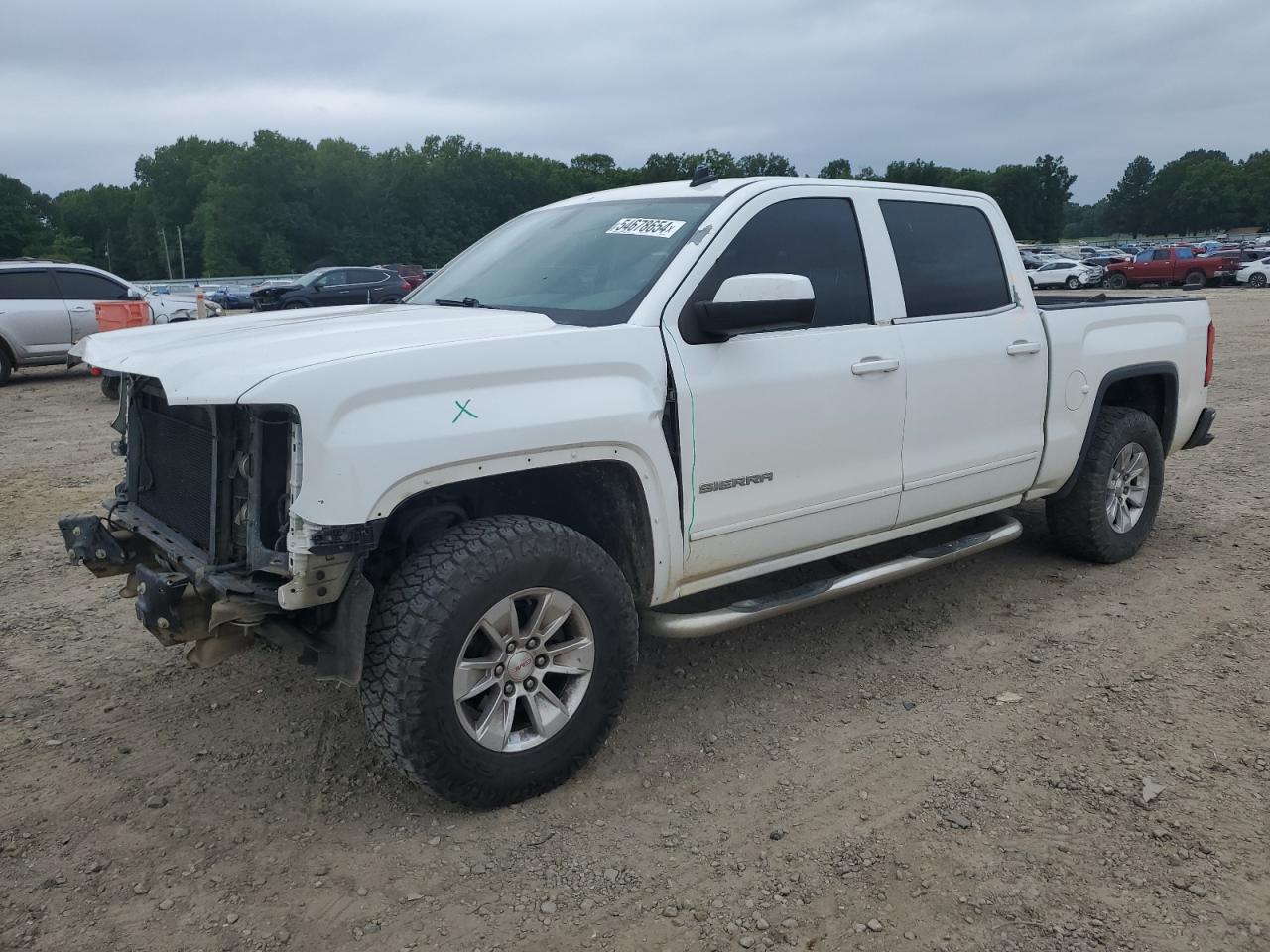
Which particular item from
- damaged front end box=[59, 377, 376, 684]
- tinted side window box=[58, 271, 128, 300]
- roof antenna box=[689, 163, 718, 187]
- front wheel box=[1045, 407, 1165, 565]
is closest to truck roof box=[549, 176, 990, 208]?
roof antenna box=[689, 163, 718, 187]

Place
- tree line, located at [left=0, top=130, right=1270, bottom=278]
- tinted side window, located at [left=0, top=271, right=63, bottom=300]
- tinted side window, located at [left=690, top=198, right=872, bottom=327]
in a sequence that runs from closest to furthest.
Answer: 1. tinted side window, located at [left=690, top=198, right=872, bottom=327]
2. tinted side window, located at [left=0, top=271, right=63, bottom=300]
3. tree line, located at [left=0, top=130, right=1270, bottom=278]

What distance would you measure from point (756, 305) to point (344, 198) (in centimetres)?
8525

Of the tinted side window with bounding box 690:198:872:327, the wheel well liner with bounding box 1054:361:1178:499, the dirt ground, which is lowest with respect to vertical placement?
the dirt ground

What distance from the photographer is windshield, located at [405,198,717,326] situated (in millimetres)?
3615

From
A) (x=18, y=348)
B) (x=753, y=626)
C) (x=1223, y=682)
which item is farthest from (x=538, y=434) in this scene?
(x=18, y=348)

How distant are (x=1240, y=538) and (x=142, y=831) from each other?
590cm

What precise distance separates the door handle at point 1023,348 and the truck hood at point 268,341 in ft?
7.61

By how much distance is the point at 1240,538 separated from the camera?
5.92 metres

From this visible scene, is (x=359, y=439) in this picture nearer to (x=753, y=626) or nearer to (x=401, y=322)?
(x=401, y=322)

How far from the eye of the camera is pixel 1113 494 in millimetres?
5465

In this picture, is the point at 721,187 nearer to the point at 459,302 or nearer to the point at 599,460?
the point at 459,302

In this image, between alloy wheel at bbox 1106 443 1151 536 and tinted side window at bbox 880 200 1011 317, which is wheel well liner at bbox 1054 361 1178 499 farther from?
tinted side window at bbox 880 200 1011 317

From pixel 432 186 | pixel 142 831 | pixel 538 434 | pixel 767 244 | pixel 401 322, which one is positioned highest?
pixel 432 186

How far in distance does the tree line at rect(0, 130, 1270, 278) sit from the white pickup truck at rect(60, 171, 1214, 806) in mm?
64543
